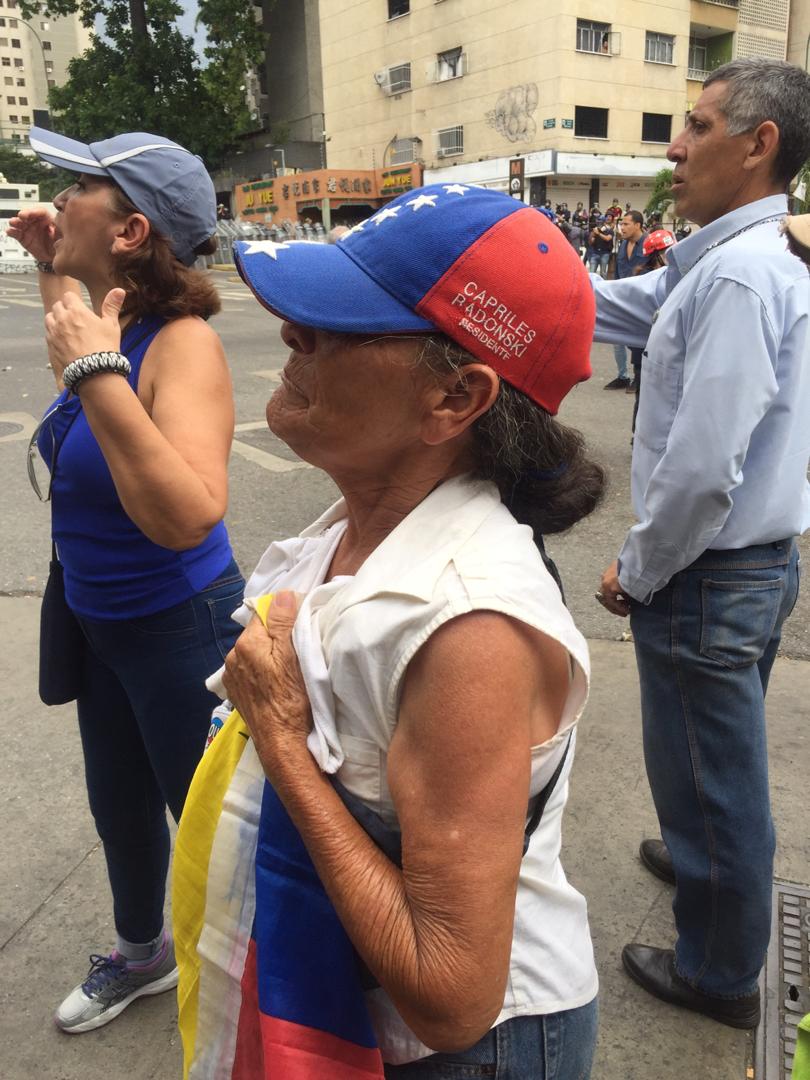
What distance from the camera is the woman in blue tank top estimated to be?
176 cm

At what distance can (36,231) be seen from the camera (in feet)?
8.09

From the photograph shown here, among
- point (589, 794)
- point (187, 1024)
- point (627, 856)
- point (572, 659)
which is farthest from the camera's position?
point (589, 794)

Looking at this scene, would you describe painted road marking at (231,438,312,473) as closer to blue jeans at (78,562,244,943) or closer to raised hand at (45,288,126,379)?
blue jeans at (78,562,244,943)

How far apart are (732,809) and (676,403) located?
99cm

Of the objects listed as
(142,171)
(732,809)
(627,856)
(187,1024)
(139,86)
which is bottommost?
(627,856)

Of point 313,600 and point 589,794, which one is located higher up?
point 313,600

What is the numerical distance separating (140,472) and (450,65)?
4330cm

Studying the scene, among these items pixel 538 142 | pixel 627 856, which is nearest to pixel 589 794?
pixel 627 856

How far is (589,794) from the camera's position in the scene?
3.19 metres

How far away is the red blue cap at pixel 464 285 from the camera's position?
1.07 m

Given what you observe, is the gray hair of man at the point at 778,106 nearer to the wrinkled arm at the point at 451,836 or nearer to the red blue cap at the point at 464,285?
the red blue cap at the point at 464,285

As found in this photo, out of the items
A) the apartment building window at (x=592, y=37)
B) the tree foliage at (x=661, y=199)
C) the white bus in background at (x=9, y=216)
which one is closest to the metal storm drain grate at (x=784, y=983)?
the tree foliage at (x=661, y=199)

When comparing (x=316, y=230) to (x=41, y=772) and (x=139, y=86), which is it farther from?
(x=41, y=772)

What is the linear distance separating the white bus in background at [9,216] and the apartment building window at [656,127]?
25.6m
